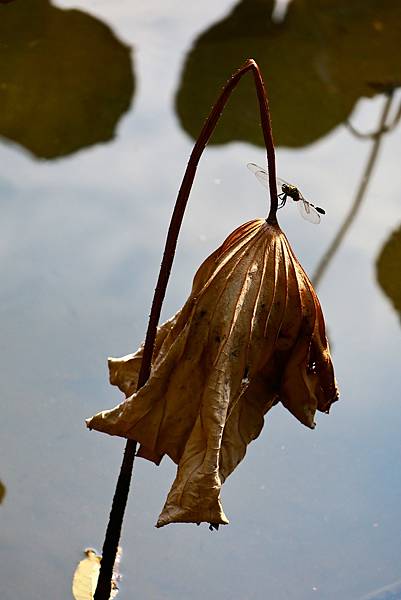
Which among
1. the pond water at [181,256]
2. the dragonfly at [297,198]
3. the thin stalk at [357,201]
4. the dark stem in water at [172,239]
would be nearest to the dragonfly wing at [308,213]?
the dragonfly at [297,198]

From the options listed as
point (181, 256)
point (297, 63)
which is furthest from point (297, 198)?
point (297, 63)

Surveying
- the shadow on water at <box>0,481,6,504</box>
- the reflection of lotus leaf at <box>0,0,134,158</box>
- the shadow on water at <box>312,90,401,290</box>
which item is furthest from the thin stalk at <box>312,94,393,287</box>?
the shadow on water at <box>0,481,6,504</box>

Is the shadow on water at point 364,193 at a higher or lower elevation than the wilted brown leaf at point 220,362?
higher

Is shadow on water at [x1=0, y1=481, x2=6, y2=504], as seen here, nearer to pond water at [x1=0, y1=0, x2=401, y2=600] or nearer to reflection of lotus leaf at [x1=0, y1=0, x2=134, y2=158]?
pond water at [x1=0, y1=0, x2=401, y2=600]

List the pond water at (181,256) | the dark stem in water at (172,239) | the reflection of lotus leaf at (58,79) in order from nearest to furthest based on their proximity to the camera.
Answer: the dark stem in water at (172,239) < the pond water at (181,256) < the reflection of lotus leaf at (58,79)

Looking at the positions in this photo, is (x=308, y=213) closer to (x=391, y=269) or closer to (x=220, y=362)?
(x=220, y=362)

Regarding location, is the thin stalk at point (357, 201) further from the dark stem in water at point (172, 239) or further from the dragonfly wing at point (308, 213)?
the dark stem in water at point (172, 239)

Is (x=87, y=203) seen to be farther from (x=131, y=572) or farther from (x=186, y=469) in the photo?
(x=186, y=469)

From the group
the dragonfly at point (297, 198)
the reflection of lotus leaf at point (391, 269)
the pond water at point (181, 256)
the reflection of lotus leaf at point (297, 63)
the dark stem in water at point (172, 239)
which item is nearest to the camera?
the dark stem in water at point (172, 239)
